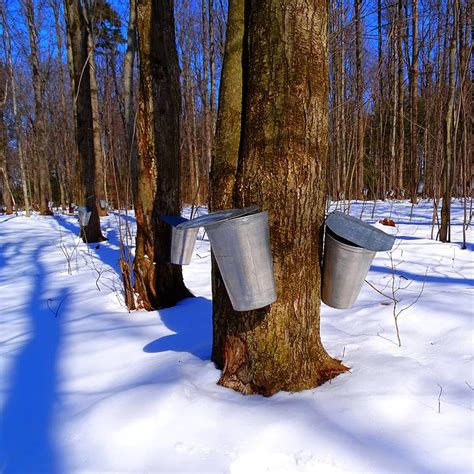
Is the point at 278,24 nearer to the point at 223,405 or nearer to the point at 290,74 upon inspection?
the point at 290,74

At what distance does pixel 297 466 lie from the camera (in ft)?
3.68

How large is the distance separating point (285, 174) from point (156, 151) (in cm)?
185

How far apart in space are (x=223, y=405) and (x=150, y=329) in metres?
1.17

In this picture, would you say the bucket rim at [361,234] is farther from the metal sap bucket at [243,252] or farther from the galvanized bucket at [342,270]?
the metal sap bucket at [243,252]

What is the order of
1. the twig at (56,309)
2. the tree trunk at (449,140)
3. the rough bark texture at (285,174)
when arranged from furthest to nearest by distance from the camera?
the tree trunk at (449,140) → the twig at (56,309) → the rough bark texture at (285,174)

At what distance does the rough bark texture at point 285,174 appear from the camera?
4.94 feet

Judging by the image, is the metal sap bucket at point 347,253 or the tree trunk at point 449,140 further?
the tree trunk at point 449,140

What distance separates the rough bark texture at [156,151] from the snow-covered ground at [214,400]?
0.37 meters

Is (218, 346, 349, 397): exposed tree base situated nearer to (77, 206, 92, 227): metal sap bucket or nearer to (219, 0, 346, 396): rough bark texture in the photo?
(219, 0, 346, 396): rough bark texture

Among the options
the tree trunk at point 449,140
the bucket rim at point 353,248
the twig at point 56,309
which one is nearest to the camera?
the bucket rim at point 353,248

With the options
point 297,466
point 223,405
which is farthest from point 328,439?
point 223,405

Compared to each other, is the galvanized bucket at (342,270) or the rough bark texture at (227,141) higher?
the rough bark texture at (227,141)

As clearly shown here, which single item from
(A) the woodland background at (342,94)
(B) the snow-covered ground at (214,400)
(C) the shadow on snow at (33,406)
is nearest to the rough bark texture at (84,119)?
(A) the woodland background at (342,94)

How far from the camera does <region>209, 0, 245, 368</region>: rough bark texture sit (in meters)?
1.72
